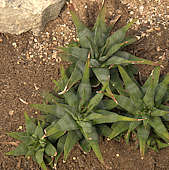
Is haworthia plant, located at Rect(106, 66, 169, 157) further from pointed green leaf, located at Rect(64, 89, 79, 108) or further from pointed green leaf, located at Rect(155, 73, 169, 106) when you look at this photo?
pointed green leaf, located at Rect(64, 89, 79, 108)

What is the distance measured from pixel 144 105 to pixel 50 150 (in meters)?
0.99

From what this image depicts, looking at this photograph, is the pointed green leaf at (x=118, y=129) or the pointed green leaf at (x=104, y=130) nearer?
the pointed green leaf at (x=118, y=129)

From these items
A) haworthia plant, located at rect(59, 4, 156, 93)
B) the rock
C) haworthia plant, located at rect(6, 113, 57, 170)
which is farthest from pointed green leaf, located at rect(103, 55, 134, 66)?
the rock

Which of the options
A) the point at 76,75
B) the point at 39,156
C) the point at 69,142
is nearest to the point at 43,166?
the point at 39,156

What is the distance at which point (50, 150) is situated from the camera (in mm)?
2494

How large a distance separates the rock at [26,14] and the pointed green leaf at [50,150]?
1410 millimetres

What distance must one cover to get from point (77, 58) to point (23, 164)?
49.7 inches

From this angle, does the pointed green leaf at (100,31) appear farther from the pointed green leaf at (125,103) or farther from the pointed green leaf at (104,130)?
the pointed green leaf at (104,130)

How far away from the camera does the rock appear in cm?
283

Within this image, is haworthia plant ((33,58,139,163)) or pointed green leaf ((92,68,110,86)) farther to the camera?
pointed green leaf ((92,68,110,86))

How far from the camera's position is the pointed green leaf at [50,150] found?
8.08ft

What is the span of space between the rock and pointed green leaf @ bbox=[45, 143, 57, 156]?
1410 millimetres

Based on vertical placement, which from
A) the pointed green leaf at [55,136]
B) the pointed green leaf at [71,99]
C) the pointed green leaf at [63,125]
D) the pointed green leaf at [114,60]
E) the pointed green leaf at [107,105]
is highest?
the pointed green leaf at [114,60]

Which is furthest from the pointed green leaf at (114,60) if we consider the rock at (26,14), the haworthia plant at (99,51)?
the rock at (26,14)
